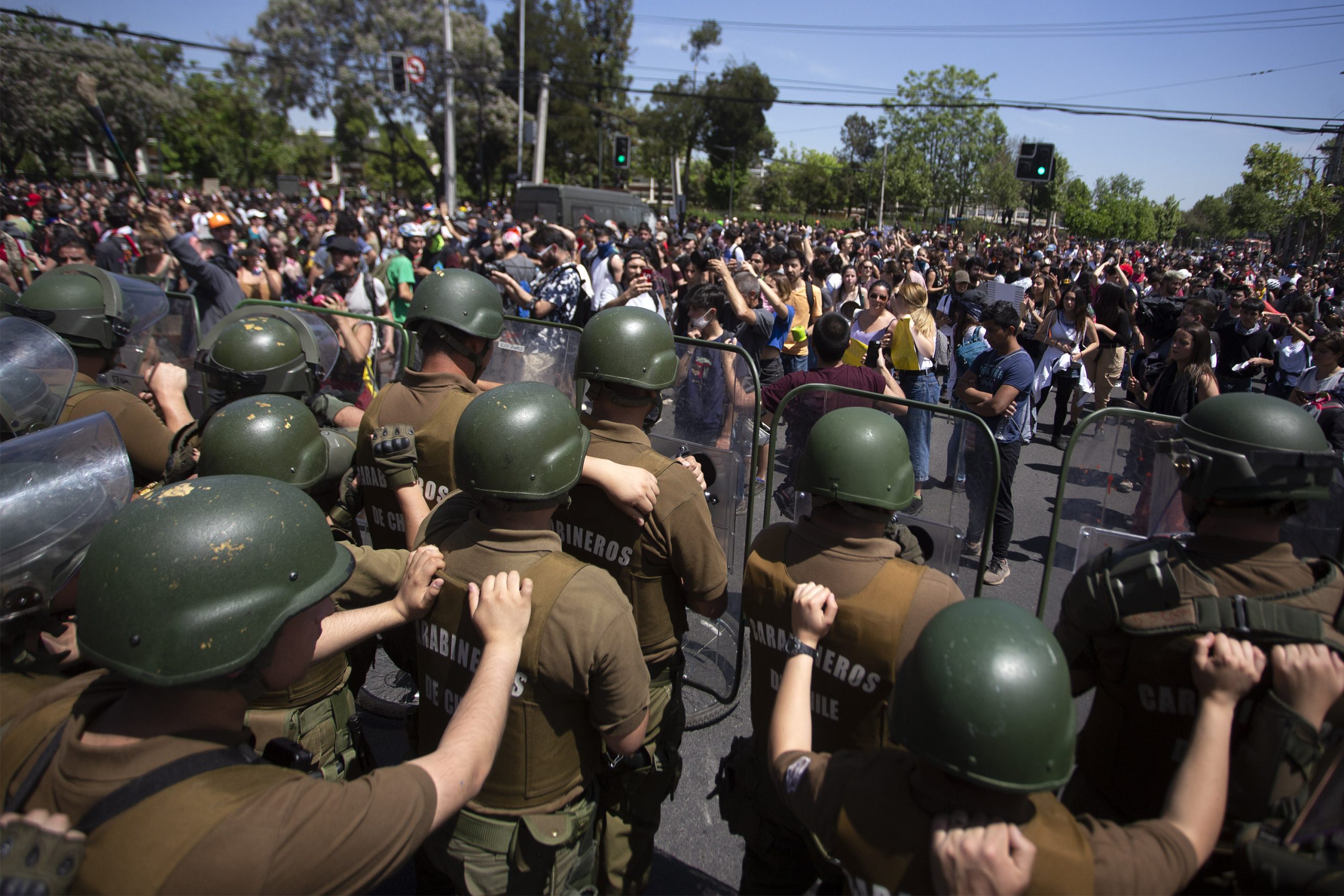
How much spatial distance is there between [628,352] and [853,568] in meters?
1.17

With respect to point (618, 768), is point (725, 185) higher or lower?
higher

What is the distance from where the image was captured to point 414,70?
69.4 feet

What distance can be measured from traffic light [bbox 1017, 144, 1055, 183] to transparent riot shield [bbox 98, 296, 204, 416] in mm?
15458

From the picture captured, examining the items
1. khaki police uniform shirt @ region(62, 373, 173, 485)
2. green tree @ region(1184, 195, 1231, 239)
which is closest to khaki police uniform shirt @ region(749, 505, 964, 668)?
khaki police uniform shirt @ region(62, 373, 173, 485)

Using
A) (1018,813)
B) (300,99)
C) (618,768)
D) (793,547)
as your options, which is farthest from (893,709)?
(300,99)

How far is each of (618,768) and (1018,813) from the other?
1.29 m

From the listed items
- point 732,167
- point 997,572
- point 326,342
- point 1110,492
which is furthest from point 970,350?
point 732,167

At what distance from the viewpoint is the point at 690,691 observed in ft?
13.8

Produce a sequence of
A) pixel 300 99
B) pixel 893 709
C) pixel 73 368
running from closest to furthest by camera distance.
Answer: pixel 893 709
pixel 73 368
pixel 300 99

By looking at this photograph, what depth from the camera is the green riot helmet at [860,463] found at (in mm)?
2096

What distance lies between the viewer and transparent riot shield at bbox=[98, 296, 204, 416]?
16.7 feet

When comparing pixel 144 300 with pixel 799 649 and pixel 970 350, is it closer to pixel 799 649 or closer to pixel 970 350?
pixel 799 649

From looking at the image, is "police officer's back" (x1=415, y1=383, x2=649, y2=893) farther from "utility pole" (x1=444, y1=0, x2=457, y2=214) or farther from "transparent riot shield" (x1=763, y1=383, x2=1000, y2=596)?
"utility pole" (x1=444, y1=0, x2=457, y2=214)

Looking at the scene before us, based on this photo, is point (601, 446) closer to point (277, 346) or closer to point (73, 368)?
point (277, 346)
